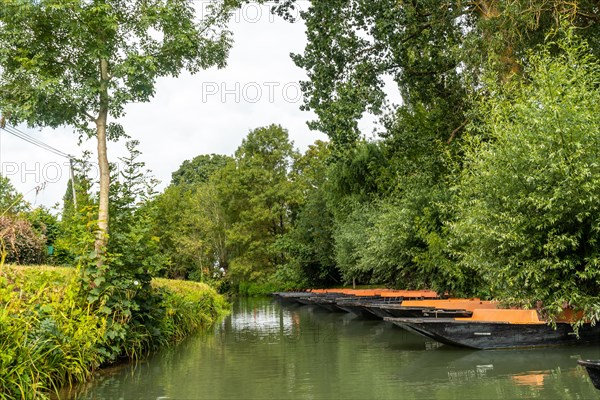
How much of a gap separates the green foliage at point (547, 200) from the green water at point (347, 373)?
1.26 metres

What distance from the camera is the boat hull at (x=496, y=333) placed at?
36.2 feet

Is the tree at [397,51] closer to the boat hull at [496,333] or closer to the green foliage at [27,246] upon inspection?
the boat hull at [496,333]

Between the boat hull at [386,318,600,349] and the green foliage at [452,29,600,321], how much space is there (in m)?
0.53

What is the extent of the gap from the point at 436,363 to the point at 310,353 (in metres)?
3.05

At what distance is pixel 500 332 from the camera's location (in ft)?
36.6

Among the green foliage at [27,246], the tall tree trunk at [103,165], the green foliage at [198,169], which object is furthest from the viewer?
the green foliage at [198,169]

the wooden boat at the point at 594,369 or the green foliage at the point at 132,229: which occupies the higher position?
the green foliage at the point at 132,229

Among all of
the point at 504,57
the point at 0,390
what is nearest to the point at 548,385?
the point at 0,390

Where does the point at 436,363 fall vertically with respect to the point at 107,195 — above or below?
below

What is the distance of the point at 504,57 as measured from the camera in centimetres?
1541

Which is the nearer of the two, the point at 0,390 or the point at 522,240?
the point at 0,390

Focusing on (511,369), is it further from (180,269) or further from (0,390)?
(180,269)

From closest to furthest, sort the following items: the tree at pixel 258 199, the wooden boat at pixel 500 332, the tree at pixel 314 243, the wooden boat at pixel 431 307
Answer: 1. the wooden boat at pixel 500 332
2. the wooden boat at pixel 431 307
3. the tree at pixel 314 243
4. the tree at pixel 258 199

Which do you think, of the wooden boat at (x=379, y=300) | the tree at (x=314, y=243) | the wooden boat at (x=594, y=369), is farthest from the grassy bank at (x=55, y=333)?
the tree at (x=314, y=243)
